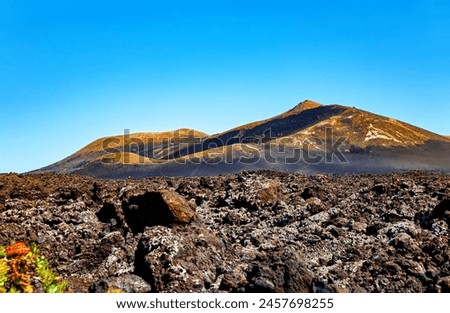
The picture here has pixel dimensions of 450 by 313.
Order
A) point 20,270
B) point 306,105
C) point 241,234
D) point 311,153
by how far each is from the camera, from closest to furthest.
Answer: point 20,270
point 241,234
point 311,153
point 306,105

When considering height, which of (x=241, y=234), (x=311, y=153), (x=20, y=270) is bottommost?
(x=241, y=234)

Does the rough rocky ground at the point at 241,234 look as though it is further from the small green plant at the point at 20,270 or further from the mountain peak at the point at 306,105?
the mountain peak at the point at 306,105

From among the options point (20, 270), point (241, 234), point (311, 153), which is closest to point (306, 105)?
point (311, 153)

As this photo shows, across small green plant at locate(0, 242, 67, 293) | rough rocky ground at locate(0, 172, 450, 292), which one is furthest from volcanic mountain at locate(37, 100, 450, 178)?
small green plant at locate(0, 242, 67, 293)

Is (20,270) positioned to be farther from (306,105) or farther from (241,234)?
(306,105)

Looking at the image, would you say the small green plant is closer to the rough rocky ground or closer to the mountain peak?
the rough rocky ground
